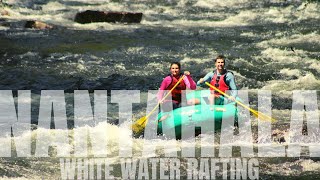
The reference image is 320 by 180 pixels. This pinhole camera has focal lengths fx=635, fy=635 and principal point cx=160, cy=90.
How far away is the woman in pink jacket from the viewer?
35.4ft

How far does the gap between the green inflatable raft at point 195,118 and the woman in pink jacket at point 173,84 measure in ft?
1.04

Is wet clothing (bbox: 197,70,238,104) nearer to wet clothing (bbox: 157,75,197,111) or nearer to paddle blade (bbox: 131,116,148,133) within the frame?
wet clothing (bbox: 157,75,197,111)

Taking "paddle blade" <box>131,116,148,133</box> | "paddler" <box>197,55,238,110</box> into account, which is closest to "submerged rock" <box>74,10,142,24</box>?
"paddler" <box>197,55,238,110</box>

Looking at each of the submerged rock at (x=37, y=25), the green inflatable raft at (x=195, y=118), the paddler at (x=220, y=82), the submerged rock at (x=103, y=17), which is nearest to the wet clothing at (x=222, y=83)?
the paddler at (x=220, y=82)

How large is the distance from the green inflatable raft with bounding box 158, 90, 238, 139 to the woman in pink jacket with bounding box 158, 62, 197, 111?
1.04 ft

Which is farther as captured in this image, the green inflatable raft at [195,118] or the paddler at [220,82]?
the paddler at [220,82]

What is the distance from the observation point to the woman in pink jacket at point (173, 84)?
10805 mm

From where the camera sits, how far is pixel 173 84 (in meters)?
10.9

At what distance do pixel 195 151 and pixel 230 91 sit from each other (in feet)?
5.94

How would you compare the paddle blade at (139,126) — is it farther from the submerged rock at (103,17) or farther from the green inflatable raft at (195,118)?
the submerged rock at (103,17)

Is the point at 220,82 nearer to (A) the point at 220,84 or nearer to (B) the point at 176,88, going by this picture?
(A) the point at 220,84

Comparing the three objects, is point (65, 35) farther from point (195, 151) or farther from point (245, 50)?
point (195, 151)

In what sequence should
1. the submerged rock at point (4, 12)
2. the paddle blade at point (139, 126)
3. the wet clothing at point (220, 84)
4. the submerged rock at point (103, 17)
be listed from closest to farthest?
the paddle blade at point (139, 126) < the wet clothing at point (220, 84) < the submerged rock at point (103, 17) < the submerged rock at point (4, 12)

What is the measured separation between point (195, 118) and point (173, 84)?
2.71 ft
